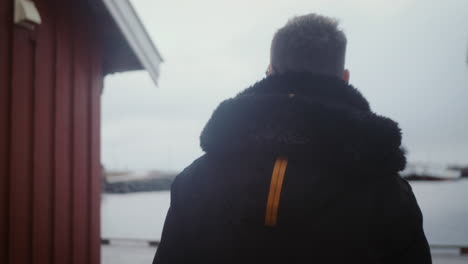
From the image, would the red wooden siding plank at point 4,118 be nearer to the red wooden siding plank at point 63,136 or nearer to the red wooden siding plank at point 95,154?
the red wooden siding plank at point 63,136

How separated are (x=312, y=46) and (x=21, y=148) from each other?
107 inches

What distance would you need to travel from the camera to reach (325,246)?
0.97 metres

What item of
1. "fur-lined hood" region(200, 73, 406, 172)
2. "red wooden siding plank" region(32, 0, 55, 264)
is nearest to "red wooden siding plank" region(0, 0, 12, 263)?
"red wooden siding plank" region(32, 0, 55, 264)

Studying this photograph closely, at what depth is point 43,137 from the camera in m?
3.21

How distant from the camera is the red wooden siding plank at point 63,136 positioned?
11.2 ft

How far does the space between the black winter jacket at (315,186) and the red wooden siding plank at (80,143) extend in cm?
307

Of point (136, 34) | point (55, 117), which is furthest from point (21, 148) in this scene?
point (136, 34)

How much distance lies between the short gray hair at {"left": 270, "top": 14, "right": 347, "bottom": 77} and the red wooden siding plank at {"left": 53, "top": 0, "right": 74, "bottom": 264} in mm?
2897

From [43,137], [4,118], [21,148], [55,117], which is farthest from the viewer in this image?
[55,117]

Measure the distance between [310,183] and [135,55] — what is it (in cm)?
383

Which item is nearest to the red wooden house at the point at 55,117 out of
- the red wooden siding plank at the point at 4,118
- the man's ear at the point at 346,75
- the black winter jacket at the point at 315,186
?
the red wooden siding plank at the point at 4,118

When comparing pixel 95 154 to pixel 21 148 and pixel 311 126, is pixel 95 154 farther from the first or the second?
pixel 311 126

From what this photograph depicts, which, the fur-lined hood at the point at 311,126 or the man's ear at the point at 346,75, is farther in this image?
the man's ear at the point at 346,75

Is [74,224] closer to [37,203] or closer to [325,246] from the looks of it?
[37,203]
